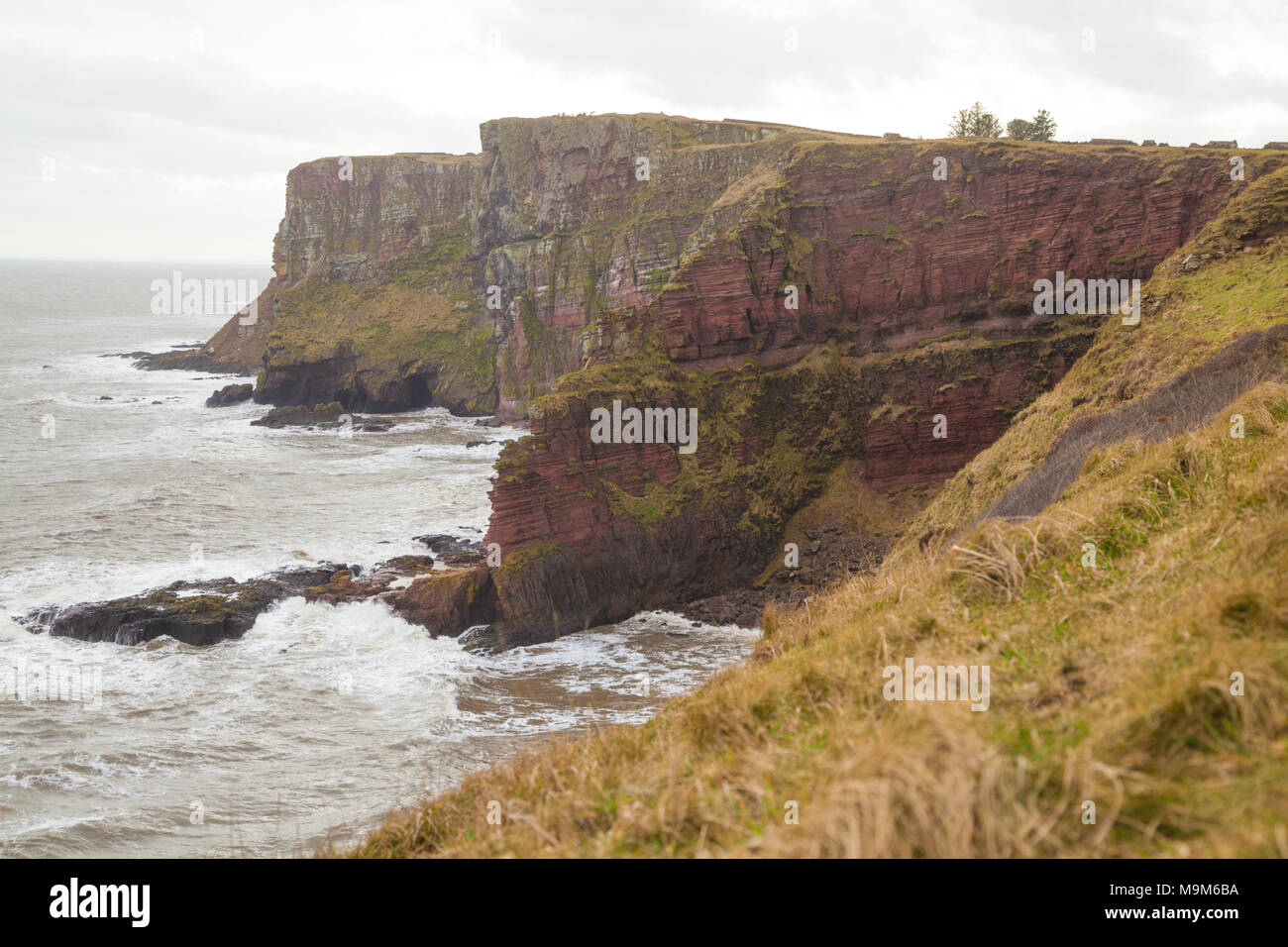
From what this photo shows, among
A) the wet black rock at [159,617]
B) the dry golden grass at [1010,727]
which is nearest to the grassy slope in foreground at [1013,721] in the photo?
the dry golden grass at [1010,727]

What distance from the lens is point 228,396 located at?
69562 millimetres

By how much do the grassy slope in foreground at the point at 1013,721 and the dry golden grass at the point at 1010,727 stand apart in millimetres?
17

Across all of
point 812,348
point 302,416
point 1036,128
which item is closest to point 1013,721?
point 812,348

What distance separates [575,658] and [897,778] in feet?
70.6

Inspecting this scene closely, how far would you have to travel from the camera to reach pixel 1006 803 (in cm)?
427

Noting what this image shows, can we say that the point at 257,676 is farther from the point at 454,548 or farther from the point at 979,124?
the point at 979,124

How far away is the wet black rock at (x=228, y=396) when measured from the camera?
6869 cm

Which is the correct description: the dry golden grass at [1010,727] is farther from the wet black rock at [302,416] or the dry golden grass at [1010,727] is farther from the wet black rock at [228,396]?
the wet black rock at [228,396]

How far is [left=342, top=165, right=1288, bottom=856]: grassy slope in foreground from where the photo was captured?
164 inches

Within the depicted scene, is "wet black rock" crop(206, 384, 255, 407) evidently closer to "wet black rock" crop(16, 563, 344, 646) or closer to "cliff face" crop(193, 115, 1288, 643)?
"cliff face" crop(193, 115, 1288, 643)

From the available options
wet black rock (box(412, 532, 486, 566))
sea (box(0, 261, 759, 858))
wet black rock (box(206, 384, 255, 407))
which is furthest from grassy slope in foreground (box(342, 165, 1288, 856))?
wet black rock (box(206, 384, 255, 407))

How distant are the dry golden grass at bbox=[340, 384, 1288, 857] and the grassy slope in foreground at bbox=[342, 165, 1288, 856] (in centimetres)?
2

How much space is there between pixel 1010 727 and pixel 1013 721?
4.9 inches
